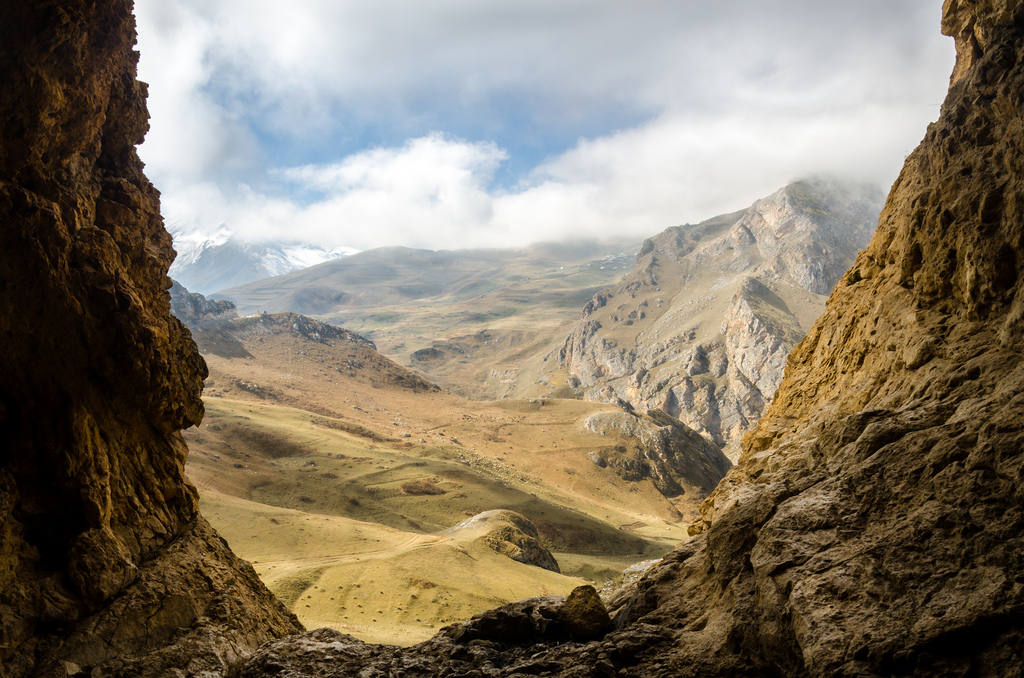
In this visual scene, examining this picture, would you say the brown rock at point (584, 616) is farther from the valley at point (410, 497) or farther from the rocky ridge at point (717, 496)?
the valley at point (410, 497)

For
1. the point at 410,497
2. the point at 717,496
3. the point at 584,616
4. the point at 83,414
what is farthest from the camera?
the point at 410,497

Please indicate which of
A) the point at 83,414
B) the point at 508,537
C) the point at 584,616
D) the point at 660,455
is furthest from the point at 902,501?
the point at 660,455

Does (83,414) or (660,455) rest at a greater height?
(83,414)

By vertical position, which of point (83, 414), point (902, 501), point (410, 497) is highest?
point (83, 414)

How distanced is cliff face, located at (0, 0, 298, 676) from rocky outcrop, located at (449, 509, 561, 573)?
49.2m

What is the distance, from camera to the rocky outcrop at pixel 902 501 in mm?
8914

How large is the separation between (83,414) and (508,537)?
58.5m

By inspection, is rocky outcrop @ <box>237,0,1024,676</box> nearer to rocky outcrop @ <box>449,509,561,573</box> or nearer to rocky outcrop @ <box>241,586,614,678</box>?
rocky outcrop @ <box>241,586,614,678</box>

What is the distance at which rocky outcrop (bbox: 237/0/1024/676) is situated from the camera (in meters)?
8.91

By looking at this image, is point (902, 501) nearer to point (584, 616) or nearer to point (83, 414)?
point (584, 616)

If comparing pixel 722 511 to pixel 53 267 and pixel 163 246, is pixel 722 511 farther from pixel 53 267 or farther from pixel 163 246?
pixel 163 246

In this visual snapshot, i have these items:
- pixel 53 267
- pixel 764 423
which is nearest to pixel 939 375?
pixel 764 423

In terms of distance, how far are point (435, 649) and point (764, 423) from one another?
15659 millimetres

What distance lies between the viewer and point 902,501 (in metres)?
10.7
